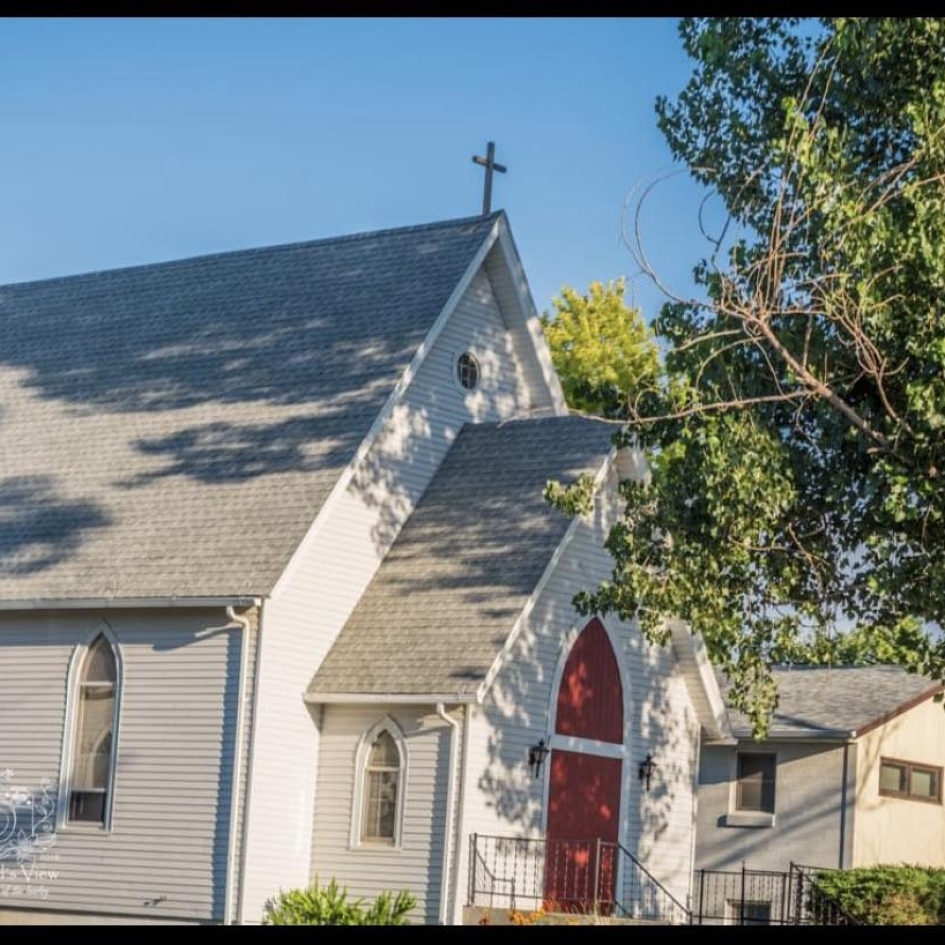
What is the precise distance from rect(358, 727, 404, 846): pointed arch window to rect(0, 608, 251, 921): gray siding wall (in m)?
1.86

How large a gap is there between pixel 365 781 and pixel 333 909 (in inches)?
90.3

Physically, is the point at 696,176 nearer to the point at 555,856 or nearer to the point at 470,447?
the point at 470,447

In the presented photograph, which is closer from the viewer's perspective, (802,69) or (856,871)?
(802,69)

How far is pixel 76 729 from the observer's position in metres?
29.0

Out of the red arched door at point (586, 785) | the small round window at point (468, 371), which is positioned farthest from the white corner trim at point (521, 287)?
the red arched door at point (586, 785)

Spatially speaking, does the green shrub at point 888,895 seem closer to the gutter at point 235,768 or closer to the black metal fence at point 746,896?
the black metal fence at point 746,896

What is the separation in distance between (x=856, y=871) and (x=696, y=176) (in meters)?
11.0

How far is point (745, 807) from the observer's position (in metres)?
38.0

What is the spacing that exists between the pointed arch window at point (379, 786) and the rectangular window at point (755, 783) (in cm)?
1190

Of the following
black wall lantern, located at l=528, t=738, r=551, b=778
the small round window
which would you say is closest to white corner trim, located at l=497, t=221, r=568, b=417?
the small round window

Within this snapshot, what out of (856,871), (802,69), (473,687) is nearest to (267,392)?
(473,687)

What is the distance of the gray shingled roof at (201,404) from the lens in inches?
1129
